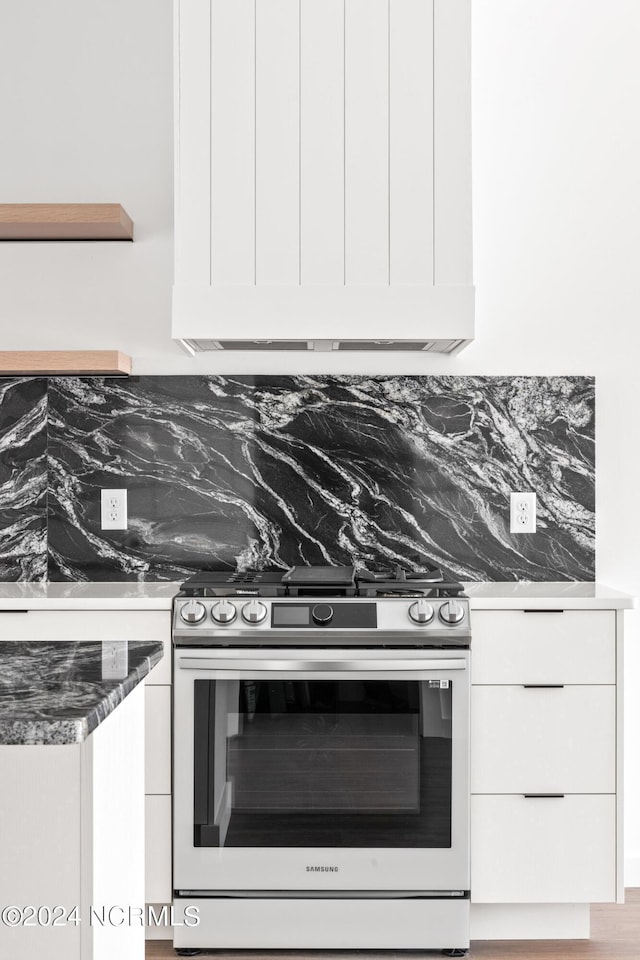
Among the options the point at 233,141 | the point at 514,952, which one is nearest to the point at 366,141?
the point at 233,141

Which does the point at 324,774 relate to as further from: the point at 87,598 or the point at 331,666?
the point at 87,598

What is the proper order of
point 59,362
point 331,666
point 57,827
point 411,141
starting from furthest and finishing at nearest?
1. point 59,362
2. point 411,141
3. point 331,666
4. point 57,827

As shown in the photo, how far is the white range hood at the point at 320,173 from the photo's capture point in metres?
2.52

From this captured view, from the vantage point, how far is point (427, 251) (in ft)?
8.33

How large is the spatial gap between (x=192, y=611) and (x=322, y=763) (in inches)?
→ 21.4

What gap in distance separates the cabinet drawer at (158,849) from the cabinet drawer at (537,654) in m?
0.93

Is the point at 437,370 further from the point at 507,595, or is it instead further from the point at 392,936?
the point at 392,936

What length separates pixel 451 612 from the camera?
7.91 ft

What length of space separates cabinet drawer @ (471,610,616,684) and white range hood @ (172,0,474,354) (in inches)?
33.1

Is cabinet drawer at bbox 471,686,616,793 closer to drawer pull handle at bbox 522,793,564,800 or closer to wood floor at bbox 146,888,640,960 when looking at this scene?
drawer pull handle at bbox 522,793,564,800

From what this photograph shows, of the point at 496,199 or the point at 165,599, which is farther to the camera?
the point at 496,199

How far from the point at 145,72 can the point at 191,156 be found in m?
0.65

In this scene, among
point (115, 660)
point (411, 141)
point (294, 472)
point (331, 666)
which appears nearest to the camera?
point (115, 660)

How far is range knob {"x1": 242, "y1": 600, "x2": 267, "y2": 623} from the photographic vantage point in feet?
7.86
